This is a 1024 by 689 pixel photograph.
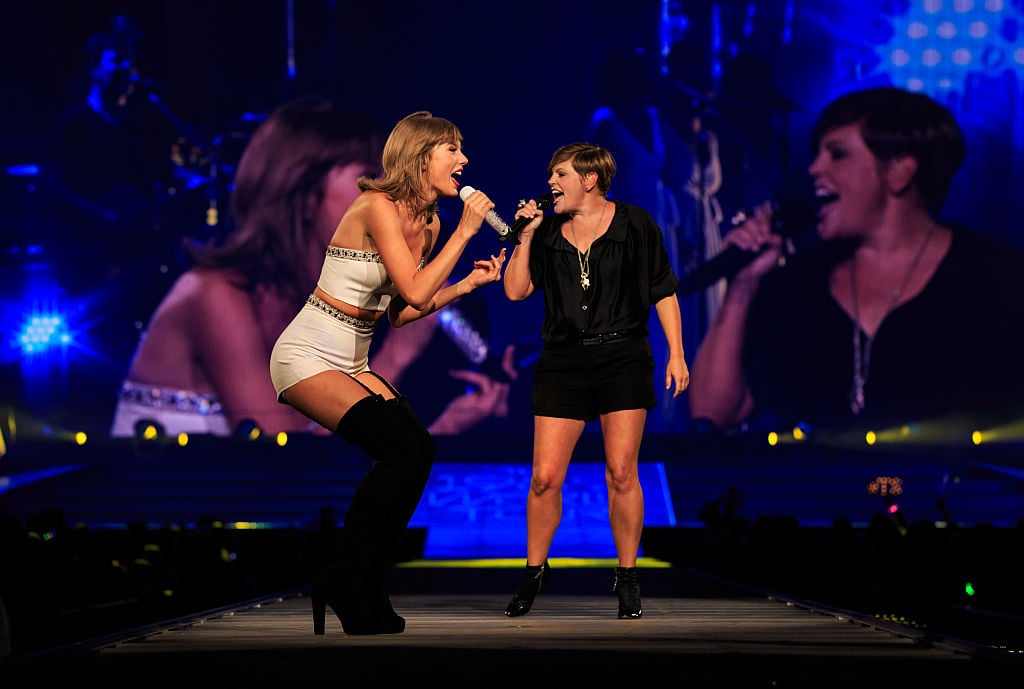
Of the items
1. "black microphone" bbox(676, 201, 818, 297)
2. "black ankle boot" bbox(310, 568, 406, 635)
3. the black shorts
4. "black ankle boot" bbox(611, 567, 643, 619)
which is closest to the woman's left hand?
the black shorts

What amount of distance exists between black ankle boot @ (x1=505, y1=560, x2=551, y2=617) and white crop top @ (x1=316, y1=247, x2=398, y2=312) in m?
1.08

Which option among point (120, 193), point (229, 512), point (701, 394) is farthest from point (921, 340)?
point (120, 193)

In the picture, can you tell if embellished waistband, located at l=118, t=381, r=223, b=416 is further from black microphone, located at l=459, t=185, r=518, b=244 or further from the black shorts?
black microphone, located at l=459, t=185, r=518, b=244

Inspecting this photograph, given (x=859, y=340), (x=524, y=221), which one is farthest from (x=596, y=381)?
(x=859, y=340)

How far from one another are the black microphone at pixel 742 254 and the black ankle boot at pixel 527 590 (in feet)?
45.7

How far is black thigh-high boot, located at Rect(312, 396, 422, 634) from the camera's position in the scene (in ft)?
11.0

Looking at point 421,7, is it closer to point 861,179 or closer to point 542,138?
point 542,138

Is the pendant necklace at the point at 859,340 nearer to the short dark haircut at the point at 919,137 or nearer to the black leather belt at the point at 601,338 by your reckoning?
the short dark haircut at the point at 919,137

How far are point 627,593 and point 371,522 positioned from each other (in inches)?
40.3

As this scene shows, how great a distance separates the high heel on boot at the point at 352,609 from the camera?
3.35 m

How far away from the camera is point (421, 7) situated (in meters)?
18.8

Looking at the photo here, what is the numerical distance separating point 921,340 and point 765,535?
408 inches

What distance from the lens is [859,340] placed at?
18.0 metres

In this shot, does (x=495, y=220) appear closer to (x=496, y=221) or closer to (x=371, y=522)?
(x=496, y=221)
